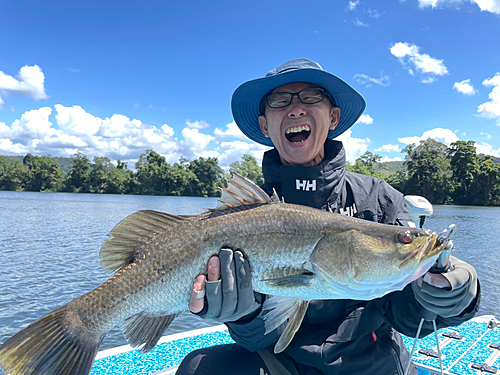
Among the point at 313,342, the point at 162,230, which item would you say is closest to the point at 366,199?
the point at 313,342

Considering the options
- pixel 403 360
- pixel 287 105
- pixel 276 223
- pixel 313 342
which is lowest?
pixel 403 360

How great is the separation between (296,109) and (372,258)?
1529 mm

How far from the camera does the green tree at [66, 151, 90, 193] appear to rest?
89.9m

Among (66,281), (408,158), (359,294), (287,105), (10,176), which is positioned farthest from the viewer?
(10,176)

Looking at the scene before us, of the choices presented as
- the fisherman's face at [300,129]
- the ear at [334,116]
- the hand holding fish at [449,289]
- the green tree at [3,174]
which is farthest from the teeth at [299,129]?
the green tree at [3,174]

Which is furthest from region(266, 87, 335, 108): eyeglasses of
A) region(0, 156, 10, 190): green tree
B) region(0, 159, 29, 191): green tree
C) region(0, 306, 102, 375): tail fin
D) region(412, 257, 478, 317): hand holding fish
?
region(0, 156, 10, 190): green tree

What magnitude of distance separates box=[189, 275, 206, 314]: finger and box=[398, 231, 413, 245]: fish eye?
3.93 ft

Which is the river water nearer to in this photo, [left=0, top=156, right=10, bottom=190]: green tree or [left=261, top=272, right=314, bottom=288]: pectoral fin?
[left=261, top=272, right=314, bottom=288]: pectoral fin

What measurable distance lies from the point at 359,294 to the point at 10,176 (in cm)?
10739

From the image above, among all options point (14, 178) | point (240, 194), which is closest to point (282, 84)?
point (240, 194)

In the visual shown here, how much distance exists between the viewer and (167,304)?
81.8 inches

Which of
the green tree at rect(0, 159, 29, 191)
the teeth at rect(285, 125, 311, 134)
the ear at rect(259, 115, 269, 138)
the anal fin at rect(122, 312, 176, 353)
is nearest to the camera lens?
the anal fin at rect(122, 312, 176, 353)

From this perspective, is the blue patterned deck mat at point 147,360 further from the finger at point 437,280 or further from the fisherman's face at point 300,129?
the finger at point 437,280

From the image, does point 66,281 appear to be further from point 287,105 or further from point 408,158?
point 408,158
